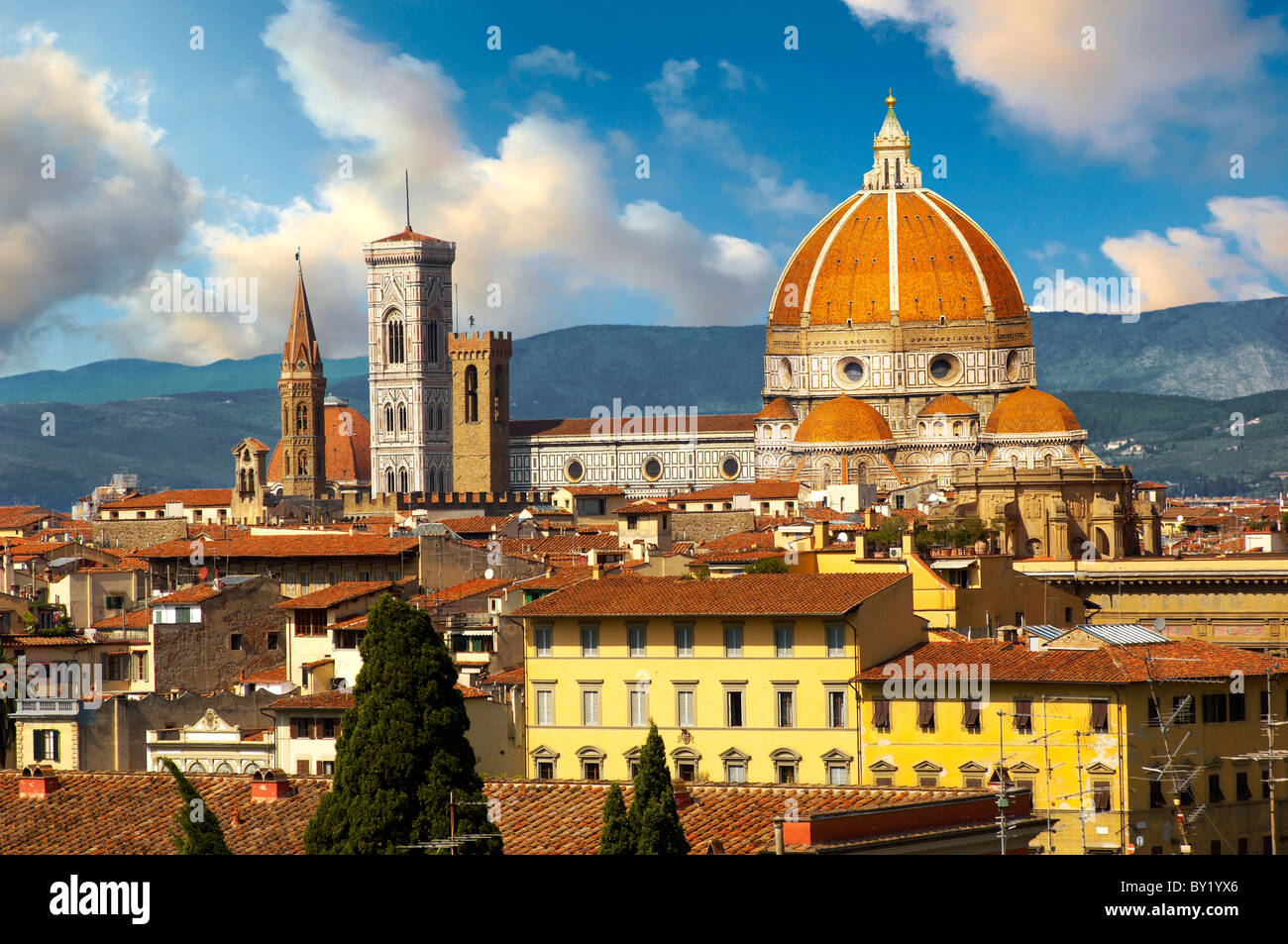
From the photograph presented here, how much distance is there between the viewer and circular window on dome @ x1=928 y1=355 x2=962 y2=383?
6432 inches

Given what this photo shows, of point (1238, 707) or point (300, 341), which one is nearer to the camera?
point (1238, 707)

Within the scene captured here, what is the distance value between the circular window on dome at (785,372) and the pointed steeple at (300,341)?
31164 millimetres

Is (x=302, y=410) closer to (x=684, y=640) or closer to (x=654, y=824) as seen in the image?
(x=684, y=640)

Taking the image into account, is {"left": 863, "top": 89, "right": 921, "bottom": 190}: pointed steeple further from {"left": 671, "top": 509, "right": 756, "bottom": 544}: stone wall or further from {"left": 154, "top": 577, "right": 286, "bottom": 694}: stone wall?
{"left": 154, "top": 577, "right": 286, "bottom": 694}: stone wall

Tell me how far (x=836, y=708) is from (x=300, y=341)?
13765 cm

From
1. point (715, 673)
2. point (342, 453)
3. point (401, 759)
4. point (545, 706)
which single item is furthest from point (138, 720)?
point (342, 453)

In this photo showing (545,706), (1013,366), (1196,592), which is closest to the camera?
(545,706)

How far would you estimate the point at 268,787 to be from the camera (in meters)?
26.8

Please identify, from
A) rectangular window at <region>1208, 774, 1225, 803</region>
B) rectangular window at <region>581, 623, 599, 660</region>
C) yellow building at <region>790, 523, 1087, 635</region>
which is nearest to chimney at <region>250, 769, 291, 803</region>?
rectangular window at <region>581, 623, 599, 660</region>

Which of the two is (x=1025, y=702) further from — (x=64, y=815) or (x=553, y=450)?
(x=553, y=450)

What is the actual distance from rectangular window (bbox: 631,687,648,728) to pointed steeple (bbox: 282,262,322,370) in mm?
134013

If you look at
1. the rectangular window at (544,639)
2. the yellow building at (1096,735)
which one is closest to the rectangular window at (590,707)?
the rectangular window at (544,639)

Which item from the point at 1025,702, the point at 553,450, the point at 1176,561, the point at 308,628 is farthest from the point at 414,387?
the point at 1025,702
